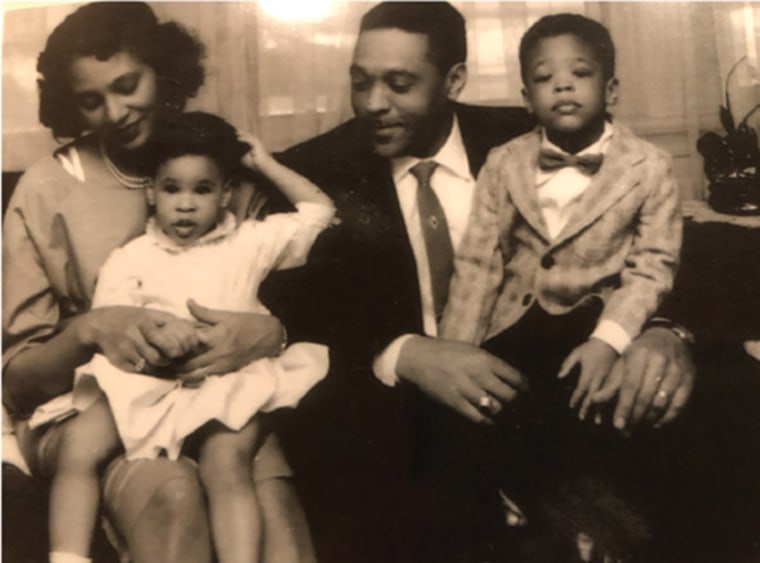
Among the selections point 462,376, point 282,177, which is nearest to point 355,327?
point 462,376

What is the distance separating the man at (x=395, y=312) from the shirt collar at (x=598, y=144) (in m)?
0.06

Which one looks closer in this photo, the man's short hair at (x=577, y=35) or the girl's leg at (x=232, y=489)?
the girl's leg at (x=232, y=489)

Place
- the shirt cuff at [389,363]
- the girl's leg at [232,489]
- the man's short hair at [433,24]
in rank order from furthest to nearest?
the man's short hair at [433,24], the shirt cuff at [389,363], the girl's leg at [232,489]

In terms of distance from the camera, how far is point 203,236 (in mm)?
1880

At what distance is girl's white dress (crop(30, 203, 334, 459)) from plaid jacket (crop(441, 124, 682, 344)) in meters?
0.32

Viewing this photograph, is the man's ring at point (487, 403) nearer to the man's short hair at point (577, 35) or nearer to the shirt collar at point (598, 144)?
the shirt collar at point (598, 144)

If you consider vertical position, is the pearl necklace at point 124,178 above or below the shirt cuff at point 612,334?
above

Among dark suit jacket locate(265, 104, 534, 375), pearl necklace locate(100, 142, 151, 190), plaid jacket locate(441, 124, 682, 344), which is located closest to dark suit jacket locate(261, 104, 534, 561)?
dark suit jacket locate(265, 104, 534, 375)

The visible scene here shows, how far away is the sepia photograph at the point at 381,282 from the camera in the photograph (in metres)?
1.79

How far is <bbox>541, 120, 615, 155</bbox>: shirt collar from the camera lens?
1899 millimetres

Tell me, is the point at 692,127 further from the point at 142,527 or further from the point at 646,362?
the point at 142,527

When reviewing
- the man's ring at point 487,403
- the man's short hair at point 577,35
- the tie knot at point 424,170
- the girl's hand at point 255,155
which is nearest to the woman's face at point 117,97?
the girl's hand at point 255,155

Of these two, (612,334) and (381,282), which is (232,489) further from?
(612,334)

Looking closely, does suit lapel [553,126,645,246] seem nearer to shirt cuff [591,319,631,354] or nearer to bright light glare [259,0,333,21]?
shirt cuff [591,319,631,354]
